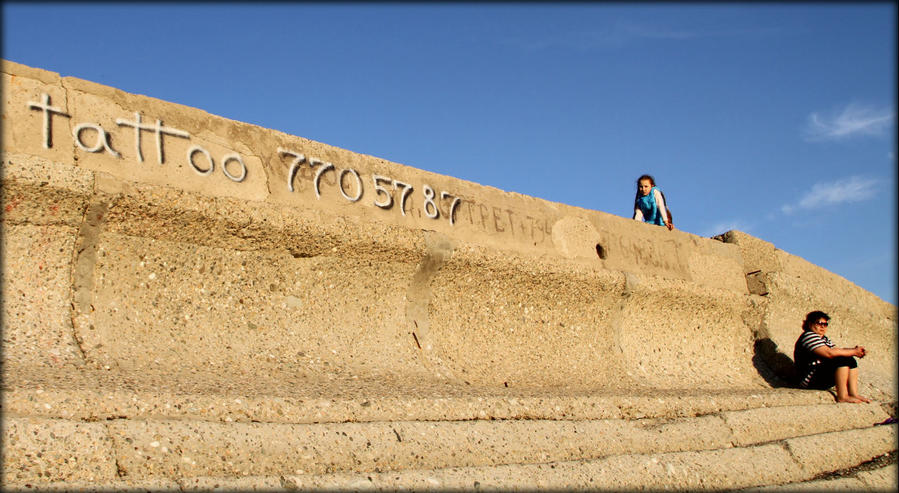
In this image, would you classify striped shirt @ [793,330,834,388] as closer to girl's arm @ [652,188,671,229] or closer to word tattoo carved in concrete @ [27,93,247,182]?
girl's arm @ [652,188,671,229]

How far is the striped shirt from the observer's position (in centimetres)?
501

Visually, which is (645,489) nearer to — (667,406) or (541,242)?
(667,406)

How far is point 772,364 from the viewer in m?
5.51

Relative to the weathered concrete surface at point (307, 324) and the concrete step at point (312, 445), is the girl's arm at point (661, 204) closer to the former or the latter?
the weathered concrete surface at point (307, 324)

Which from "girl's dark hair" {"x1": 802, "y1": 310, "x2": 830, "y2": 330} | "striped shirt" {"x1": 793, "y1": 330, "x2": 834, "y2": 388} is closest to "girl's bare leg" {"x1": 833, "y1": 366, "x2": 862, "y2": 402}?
"striped shirt" {"x1": 793, "y1": 330, "x2": 834, "y2": 388}

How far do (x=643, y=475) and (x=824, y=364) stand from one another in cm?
250

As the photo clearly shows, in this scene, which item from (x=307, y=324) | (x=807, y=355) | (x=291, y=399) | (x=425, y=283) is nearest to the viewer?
(x=291, y=399)

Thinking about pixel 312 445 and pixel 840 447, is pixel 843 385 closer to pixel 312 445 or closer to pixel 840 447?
pixel 840 447

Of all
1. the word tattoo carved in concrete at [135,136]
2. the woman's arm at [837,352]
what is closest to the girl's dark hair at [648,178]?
the woman's arm at [837,352]

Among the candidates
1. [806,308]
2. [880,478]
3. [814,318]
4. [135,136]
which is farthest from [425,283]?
[806,308]

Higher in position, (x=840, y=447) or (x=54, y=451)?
(x=54, y=451)

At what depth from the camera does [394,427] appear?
2.73 metres

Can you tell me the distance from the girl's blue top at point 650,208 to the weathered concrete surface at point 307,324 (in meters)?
0.88

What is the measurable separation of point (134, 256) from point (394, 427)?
1.32 m
